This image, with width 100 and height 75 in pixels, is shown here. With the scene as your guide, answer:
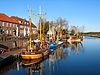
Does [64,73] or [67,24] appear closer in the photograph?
[64,73]

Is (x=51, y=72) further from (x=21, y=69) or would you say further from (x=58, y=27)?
(x=58, y=27)

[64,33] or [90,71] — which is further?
[64,33]

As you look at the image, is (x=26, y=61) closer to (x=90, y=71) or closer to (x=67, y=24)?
(x=90, y=71)

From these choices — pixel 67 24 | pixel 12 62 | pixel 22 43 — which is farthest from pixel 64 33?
pixel 12 62

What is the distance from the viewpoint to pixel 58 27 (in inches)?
4897

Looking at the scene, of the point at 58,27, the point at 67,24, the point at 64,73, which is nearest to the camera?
the point at 64,73

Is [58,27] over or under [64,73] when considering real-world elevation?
over

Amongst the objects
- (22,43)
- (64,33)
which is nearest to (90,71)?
(22,43)

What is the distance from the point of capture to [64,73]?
3256cm

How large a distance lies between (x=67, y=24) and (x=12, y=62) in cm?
11027

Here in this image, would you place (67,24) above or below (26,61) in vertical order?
above

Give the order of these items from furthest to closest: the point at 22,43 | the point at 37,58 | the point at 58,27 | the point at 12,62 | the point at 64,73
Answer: the point at 58,27 < the point at 22,43 < the point at 37,58 < the point at 12,62 < the point at 64,73

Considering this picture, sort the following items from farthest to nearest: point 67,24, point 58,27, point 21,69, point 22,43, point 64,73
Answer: point 67,24, point 58,27, point 22,43, point 21,69, point 64,73

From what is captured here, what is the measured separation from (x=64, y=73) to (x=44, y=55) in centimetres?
1664
